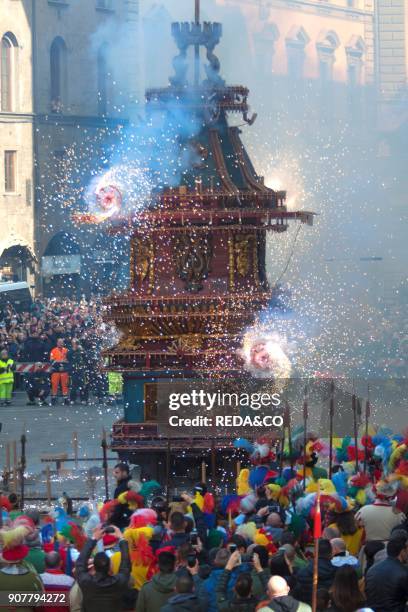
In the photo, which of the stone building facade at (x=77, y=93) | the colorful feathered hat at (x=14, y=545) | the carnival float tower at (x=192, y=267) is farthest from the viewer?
the stone building facade at (x=77, y=93)

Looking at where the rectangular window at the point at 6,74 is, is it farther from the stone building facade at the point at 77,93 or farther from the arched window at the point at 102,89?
the arched window at the point at 102,89

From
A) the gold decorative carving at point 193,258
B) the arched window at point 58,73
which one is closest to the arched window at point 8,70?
the arched window at point 58,73

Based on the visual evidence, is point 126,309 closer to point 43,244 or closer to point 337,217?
point 337,217

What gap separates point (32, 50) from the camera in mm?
55469

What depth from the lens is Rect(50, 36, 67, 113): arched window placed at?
56.4 m

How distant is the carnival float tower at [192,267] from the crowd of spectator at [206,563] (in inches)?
296

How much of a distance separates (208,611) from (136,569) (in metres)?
1.84

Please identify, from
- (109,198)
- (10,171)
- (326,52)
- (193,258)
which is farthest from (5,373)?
(326,52)

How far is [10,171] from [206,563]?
40.2 meters

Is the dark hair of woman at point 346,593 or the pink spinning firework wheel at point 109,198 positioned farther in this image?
the pink spinning firework wheel at point 109,198

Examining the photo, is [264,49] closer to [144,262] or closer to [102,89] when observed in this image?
[102,89]

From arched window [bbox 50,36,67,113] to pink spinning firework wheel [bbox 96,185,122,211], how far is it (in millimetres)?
30713

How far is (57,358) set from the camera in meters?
36.2

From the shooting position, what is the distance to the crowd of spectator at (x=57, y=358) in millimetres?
36125
